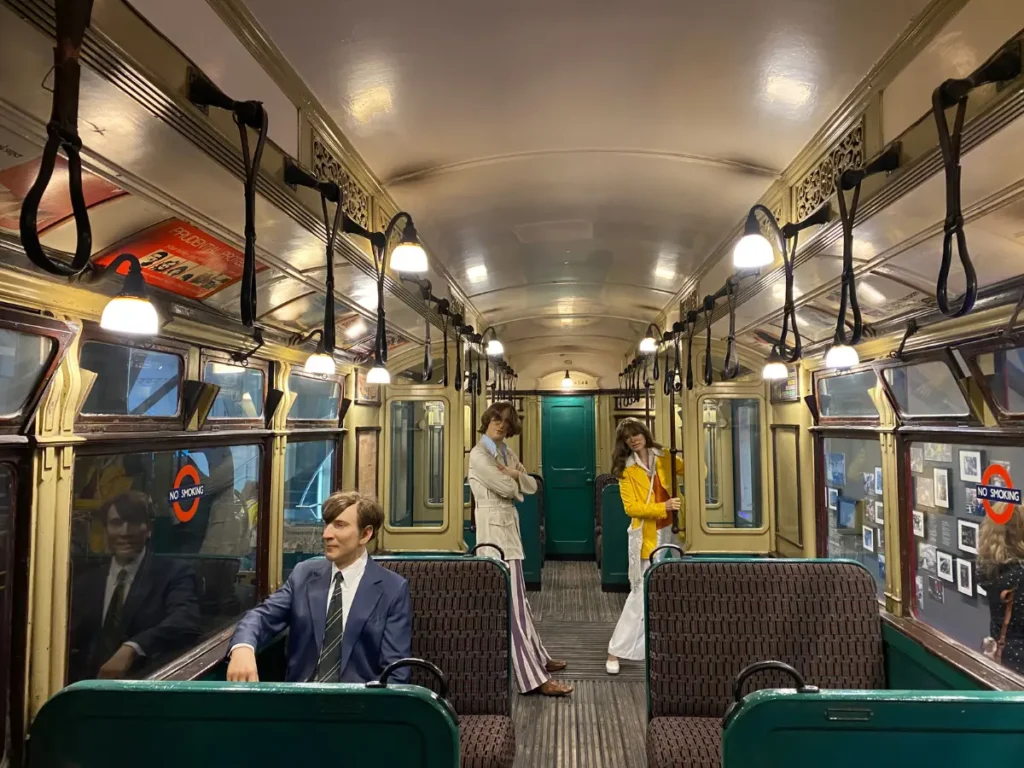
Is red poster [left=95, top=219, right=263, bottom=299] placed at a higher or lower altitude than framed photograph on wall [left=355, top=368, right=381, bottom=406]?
higher

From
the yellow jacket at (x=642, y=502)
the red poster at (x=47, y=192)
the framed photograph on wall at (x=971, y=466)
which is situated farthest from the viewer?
the yellow jacket at (x=642, y=502)

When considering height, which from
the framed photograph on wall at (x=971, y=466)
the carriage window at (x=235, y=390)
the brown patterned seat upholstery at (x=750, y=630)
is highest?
the carriage window at (x=235, y=390)

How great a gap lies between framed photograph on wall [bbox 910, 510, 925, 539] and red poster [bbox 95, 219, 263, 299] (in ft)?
11.7

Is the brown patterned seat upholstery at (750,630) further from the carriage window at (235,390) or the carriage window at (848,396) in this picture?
the carriage window at (235,390)

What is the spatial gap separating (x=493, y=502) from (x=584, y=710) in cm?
Result: 135

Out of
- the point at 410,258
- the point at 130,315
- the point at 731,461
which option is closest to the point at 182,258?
the point at 130,315

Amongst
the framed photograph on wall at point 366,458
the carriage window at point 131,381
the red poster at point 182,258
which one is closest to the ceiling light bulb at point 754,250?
the red poster at point 182,258

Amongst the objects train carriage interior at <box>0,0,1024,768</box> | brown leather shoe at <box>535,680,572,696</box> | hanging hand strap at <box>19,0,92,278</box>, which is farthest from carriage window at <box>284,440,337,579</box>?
hanging hand strap at <box>19,0,92,278</box>

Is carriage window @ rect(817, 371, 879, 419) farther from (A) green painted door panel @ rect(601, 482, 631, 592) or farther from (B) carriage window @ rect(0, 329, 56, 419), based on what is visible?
(B) carriage window @ rect(0, 329, 56, 419)

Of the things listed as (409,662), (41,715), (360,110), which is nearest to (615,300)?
(360,110)

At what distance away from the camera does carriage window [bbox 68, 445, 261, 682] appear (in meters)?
2.33

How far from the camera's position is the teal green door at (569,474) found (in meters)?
8.33

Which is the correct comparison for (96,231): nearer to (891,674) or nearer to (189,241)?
(189,241)

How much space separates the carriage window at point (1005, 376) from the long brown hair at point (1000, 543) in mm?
453
